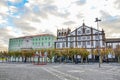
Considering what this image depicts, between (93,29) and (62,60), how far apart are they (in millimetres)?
20680

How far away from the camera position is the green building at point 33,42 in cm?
10531

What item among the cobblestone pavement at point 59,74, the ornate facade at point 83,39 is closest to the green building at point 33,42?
the ornate facade at point 83,39

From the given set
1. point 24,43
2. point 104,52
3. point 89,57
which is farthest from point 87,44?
point 24,43

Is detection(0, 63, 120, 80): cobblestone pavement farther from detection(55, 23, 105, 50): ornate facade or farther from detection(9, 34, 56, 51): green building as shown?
detection(9, 34, 56, 51): green building

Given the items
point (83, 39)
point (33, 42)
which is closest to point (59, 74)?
point (83, 39)

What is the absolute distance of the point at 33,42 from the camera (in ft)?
366

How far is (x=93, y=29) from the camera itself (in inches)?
3366

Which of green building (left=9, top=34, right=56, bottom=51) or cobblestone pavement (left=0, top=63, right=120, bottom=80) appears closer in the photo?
cobblestone pavement (left=0, top=63, right=120, bottom=80)

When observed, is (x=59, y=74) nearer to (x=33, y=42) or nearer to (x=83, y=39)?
(x=83, y=39)

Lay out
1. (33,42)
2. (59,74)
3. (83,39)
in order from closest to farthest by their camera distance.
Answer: (59,74)
(83,39)
(33,42)

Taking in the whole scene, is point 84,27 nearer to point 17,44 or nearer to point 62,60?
point 62,60

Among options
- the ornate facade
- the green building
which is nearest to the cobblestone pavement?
the ornate facade

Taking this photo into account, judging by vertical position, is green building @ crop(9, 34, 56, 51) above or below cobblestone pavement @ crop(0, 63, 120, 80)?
above

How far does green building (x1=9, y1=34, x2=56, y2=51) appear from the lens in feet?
346
